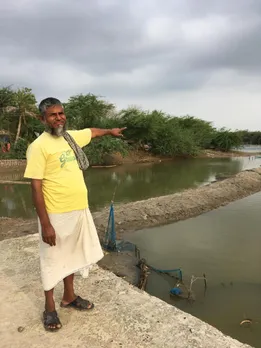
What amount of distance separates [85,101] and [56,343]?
2357cm

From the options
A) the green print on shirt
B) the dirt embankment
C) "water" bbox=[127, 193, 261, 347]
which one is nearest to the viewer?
the green print on shirt

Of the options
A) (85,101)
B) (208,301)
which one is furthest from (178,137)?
(208,301)

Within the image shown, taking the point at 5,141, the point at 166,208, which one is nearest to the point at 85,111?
the point at 5,141

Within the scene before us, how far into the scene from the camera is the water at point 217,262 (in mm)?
3857

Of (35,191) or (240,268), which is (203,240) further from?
(35,191)

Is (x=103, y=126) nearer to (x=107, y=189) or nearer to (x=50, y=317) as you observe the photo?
(x=107, y=189)

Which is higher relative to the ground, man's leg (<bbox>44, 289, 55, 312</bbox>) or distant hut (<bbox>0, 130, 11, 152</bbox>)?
distant hut (<bbox>0, 130, 11, 152</bbox>)

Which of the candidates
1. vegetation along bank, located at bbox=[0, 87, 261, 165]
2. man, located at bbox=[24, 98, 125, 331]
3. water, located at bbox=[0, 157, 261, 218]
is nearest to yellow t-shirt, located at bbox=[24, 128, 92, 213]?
man, located at bbox=[24, 98, 125, 331]

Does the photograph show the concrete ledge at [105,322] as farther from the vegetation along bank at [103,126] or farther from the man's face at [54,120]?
the vegetation along bank at [103,126]

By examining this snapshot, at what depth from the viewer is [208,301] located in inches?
164

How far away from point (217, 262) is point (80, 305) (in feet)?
11.3

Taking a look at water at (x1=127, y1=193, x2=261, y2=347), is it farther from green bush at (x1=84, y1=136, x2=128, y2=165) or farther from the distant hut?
the distant hut

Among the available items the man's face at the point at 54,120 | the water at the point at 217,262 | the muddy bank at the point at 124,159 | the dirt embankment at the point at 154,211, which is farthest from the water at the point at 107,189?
the man's face at the point at 54,120

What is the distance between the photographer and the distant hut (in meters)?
20.2
